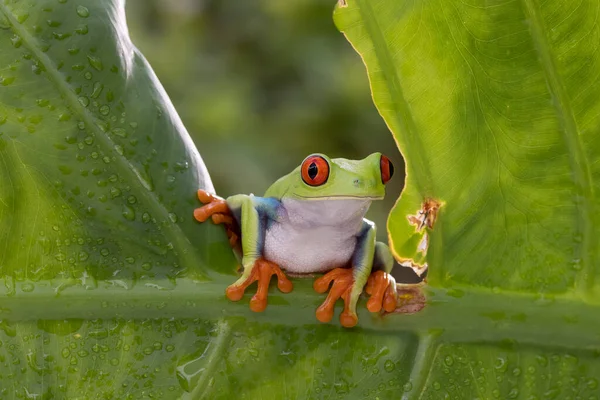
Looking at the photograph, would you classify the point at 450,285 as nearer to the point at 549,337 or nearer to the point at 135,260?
the point at 549,337

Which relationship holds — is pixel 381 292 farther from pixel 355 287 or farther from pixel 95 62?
pixel 95 62

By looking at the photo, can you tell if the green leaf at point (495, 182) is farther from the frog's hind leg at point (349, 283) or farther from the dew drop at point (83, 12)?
the dew drop at point (83, 12)

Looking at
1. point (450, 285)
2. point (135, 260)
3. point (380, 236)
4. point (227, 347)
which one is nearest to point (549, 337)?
point (450, 285)

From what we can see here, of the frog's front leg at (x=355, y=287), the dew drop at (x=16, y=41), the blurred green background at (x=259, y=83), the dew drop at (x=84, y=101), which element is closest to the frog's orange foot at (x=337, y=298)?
the frog's front leg at (x=355, y=287)

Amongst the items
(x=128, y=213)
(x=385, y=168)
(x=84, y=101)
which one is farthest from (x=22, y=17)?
(x=385, y=168)

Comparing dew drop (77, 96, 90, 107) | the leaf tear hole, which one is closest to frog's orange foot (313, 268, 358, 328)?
the leaf tear hole

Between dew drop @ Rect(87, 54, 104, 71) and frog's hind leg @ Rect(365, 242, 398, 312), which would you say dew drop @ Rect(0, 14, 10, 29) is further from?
frog's hind leg @ Rect(365, 242, 398, 312)
